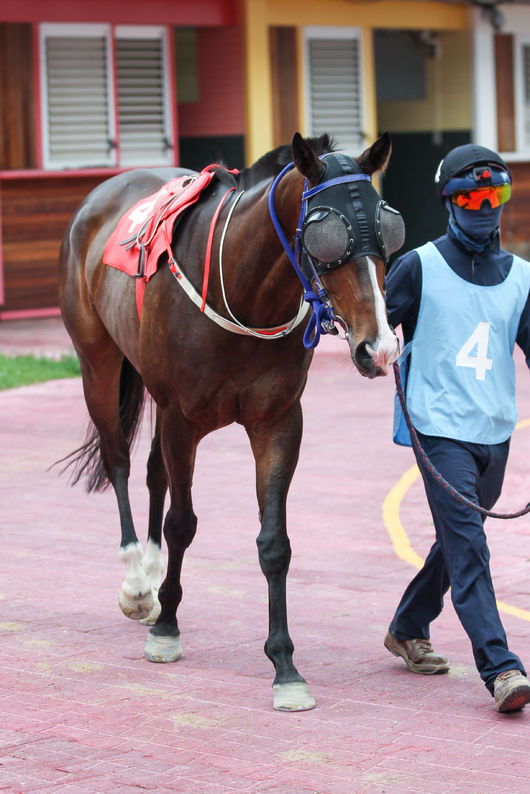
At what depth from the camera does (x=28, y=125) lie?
16.0 metres

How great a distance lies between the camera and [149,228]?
5.66 m

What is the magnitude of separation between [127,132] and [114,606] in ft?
39.5

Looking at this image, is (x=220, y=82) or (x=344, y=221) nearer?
(x=344, y=221)

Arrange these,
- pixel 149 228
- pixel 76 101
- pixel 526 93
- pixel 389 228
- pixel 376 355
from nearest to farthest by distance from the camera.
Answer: pixel 376 355 → pixel 389 228 → pixel 149 228 → pixel 76 101 → pixel 526 93

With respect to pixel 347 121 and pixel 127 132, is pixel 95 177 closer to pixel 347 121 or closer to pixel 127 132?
pixel 127 132

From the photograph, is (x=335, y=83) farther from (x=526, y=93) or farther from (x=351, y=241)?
(x=351, y=241)

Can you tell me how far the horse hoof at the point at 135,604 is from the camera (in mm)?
5844

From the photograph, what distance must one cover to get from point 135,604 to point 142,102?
1241 cm

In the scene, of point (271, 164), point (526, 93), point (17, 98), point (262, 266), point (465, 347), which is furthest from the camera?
point (526, 93)

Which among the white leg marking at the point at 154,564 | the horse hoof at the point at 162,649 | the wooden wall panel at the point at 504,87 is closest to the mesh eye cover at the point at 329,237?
the horse hoof at the point at 162,649

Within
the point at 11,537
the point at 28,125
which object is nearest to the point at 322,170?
the point at 11,537

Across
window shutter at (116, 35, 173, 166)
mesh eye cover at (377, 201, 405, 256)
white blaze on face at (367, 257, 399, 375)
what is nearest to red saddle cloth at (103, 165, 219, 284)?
mesh eye cover at (377, 201, 405, 256)

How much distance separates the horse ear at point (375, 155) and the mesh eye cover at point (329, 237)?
0.26m

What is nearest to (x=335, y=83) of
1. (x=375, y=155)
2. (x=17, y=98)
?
(x=17, y=98)
